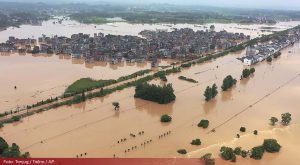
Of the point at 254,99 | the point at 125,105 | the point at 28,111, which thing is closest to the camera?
the point at 28,111

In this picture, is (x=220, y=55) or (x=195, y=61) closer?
(x=195, y=61)

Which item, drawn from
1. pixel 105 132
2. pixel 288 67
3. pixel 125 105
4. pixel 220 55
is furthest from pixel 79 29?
pixel 105 132

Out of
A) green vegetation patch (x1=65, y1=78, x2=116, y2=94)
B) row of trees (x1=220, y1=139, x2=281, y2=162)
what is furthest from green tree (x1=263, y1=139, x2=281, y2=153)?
green vegetation patch (x1=65, y1=78, x2=116, y2=94)

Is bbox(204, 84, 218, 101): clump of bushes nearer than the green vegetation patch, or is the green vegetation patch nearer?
bbox(204, 84, 218, 101): clump of bushes

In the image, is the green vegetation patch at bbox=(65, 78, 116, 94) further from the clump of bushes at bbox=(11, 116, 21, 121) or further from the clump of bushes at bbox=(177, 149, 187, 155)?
the clump of bushes at bbox=(177, 149, 187, 155)

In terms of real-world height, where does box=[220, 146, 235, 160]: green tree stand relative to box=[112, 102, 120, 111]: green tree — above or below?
below

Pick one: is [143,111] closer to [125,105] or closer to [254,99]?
[125,105]
